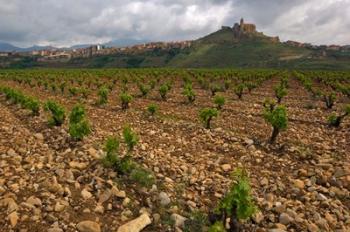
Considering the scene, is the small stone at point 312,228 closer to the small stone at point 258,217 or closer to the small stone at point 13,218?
the small stone at point 258,217

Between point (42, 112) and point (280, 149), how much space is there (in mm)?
15324

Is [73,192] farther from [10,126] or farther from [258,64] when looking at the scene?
[258,64]

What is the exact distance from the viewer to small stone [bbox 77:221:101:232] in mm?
8320

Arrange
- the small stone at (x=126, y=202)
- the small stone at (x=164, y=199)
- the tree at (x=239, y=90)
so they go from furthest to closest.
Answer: the tree at (x=239, y=90) < the small stone at (x=164, y=199) < the small stone at (x=126, y=202)

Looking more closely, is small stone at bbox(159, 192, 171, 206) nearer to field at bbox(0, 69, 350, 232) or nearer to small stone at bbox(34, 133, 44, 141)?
field at bbox(0, 69, 350, 232)

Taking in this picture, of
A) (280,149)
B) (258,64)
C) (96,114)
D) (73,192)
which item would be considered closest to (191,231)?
(73,192)

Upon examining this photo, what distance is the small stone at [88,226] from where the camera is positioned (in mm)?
8320

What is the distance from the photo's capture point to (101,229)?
8.48m

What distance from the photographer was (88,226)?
8.38m

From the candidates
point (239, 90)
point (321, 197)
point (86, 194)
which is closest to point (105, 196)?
point (86, 194)

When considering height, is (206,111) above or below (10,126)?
above

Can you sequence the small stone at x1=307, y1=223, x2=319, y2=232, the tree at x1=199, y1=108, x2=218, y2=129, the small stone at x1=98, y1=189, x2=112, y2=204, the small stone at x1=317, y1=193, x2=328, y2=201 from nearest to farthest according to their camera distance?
the small stone at x1=307, y1=223, x2=319, y2=232 < the small stone at x1=98, y1=189, x2=112, y2=204 < the small stone at x1=317, y1=193, x2=328, y2=201 < the tree at x1=199, y1=108, x2=218, y2=129

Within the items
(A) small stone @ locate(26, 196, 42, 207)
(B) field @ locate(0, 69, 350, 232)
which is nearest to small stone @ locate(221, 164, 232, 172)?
(B) field @ locate(0, 69, 350, 232)

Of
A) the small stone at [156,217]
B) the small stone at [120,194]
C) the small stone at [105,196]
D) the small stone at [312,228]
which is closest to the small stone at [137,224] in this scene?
the small stone at [156,217]
